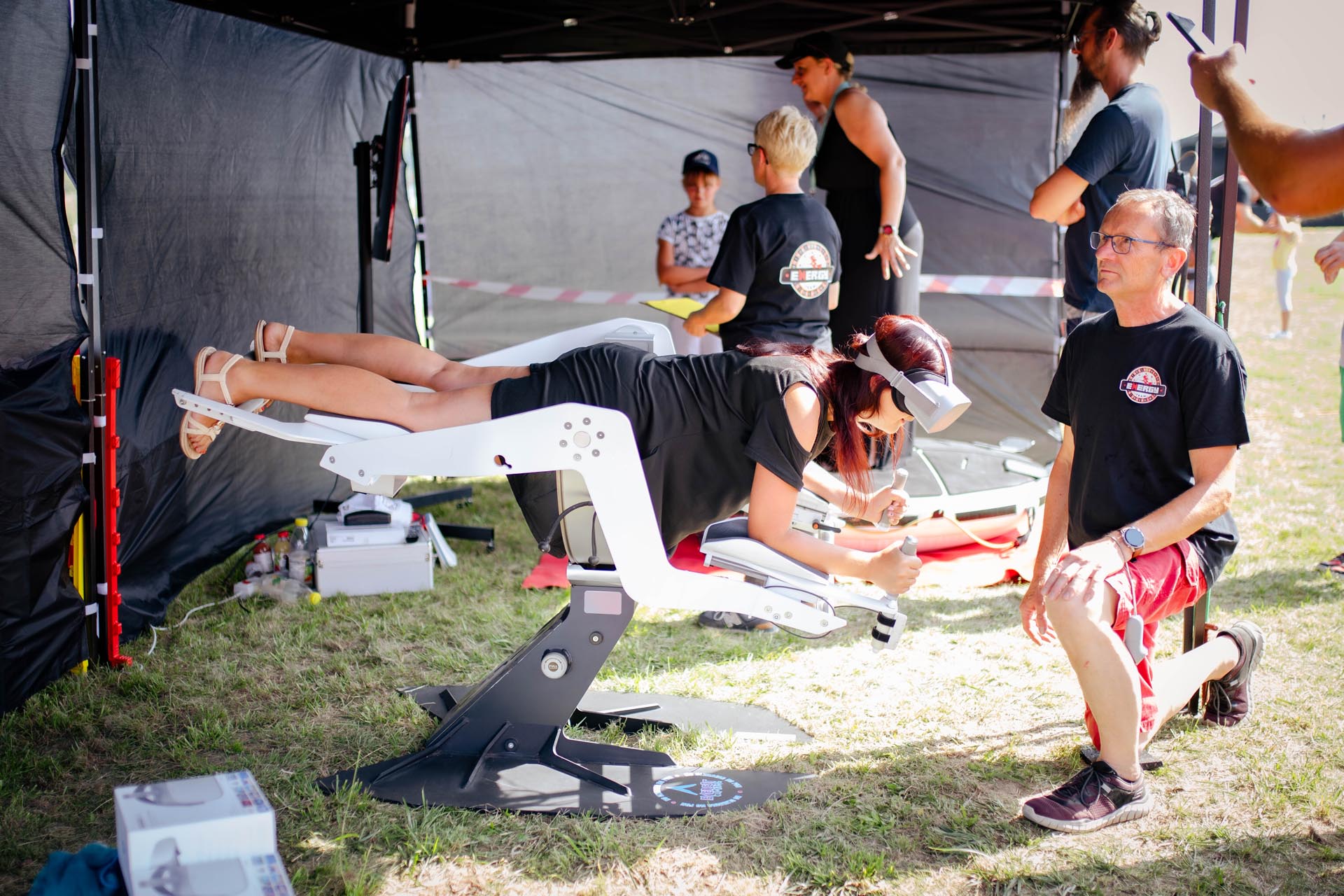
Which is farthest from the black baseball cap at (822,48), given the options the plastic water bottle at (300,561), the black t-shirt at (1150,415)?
the plastic water bottle at (300,561)

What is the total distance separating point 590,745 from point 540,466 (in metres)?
0.84

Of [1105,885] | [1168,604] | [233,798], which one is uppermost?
[1168,604]

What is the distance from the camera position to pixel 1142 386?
8.60 feet

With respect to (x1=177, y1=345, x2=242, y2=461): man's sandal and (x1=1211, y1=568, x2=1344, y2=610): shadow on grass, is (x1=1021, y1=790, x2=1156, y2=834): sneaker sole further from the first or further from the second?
(x1=177, y1=345, x2=242, y2=461): man's sandal

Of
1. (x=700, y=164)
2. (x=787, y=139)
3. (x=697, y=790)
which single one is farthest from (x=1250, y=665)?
(x=700, y=164)

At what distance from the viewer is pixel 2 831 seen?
236 cm

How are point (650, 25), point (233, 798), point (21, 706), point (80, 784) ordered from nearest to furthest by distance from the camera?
point (233, 798) → point (80, 784) → point (21, 706) → point (650, 25)

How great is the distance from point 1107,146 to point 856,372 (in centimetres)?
146

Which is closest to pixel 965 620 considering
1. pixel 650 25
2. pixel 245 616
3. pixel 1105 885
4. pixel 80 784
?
pixel 1105 885

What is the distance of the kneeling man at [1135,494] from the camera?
2461mm

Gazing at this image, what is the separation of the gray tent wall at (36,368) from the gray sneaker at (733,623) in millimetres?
2018

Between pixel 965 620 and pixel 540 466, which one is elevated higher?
pixel 540 466

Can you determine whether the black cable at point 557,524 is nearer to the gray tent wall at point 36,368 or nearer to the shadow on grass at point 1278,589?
the gray tent wall at point 36,368

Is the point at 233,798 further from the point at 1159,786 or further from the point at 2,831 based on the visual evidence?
the point at 1159,786
